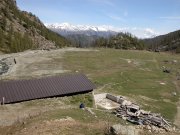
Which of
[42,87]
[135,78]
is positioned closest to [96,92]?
[42,87]

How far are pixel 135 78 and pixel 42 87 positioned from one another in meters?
49.4

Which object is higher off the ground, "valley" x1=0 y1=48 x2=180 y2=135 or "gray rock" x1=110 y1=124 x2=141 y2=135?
"gray rock" x1=110 y1=124 x2=141 y2=135

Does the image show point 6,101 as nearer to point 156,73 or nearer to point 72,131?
point 72,131

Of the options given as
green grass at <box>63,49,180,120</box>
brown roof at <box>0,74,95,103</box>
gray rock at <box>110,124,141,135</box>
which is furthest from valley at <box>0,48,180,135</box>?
gray rock at <box>110,124,141,135</box>

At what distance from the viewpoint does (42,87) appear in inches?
1713

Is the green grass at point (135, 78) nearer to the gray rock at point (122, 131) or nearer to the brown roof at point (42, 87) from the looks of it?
the brown roof at point (42, 87)

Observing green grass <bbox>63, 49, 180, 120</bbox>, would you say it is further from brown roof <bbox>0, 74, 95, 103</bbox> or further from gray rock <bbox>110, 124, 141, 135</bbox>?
gray rock <bbox>110, 124, 141, 135</bbox>

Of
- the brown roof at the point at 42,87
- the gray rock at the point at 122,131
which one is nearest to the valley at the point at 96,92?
the brown roof at the point at 42,87

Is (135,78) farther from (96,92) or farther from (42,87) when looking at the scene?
(42,87)

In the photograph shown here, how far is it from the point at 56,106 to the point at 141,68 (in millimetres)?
70408

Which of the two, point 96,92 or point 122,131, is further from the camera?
point 96,92

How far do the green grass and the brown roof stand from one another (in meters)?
18.2

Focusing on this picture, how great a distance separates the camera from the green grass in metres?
64.7

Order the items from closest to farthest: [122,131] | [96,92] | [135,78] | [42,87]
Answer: [122,131]
[42,87]
[96,92]
[135,78]
